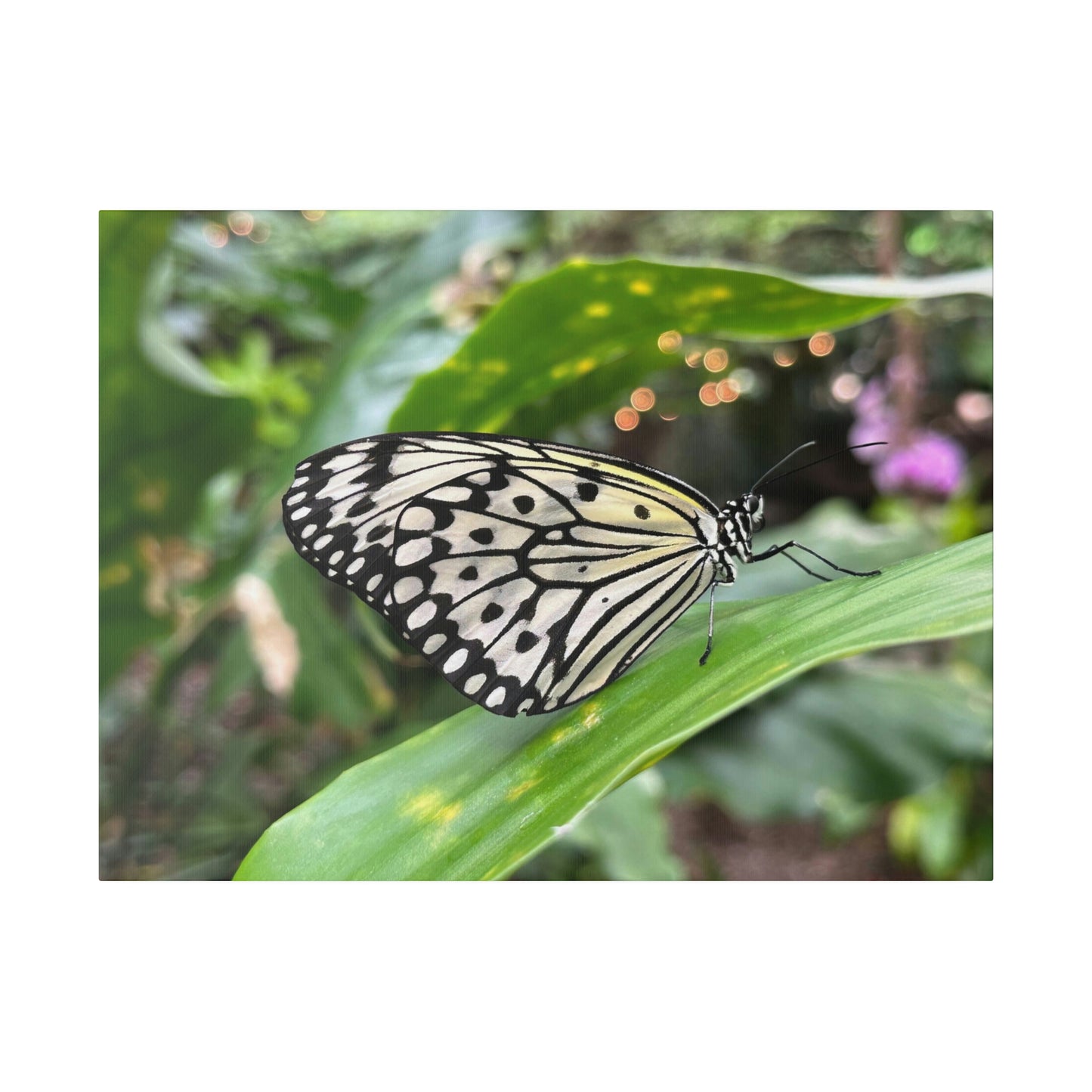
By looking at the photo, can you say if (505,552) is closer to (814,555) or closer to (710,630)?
(710,630)

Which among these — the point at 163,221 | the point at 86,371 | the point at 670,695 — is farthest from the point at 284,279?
the point at 670,695

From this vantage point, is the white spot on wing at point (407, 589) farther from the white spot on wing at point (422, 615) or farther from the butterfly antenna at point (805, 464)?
the butterfly antenna at point (805, 464)

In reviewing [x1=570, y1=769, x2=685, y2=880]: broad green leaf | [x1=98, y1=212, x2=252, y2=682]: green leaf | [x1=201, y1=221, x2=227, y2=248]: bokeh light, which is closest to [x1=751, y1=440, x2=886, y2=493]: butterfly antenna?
[x1=570, y1=769, x2=685, y2=880]: broad green leaf

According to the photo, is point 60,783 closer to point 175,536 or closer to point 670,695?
point 175,536

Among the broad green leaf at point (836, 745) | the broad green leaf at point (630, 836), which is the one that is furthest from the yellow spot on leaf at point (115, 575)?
the broad green leaf at point (836, 745)

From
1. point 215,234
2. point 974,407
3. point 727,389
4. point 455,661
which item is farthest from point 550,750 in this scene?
point 215,234

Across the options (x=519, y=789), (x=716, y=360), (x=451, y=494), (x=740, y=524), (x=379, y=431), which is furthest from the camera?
(x=716, y=360)

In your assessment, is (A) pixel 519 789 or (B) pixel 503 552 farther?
(B) pixel 503 552
